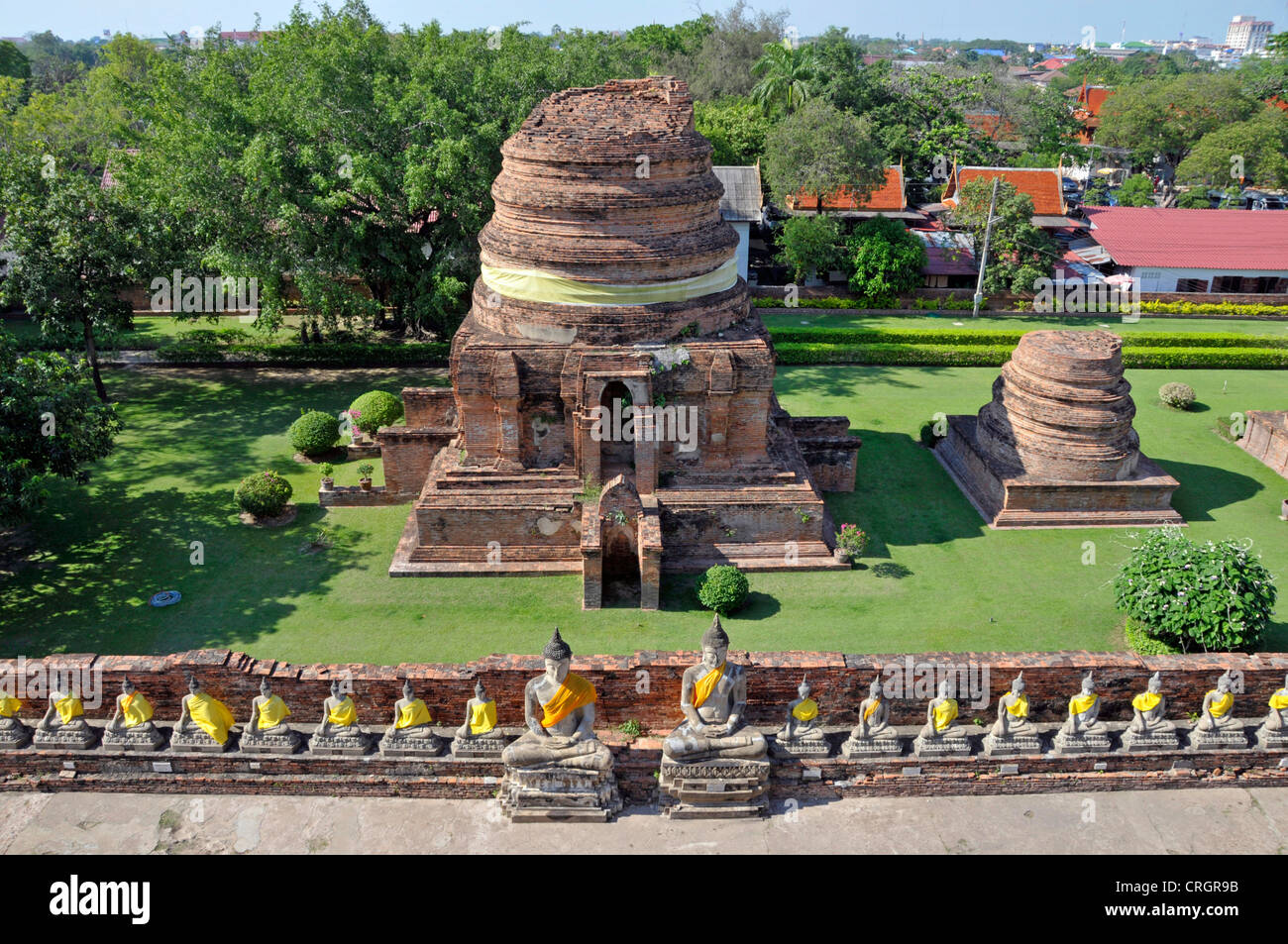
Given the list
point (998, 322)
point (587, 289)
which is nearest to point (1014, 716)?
point (587, 289)

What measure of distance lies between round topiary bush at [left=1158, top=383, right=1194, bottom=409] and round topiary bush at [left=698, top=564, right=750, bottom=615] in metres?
17.6

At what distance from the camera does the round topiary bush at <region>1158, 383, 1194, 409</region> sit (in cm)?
2866

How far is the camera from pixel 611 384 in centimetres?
1986

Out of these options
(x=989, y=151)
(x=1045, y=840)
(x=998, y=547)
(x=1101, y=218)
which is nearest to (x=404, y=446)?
(x=998, y=547)

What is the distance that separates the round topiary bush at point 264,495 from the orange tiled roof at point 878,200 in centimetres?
2735

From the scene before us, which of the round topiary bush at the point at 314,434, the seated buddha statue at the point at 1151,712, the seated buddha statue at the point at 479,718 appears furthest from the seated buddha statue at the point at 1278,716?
the round topiary bush at the point at 314,434

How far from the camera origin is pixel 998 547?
2117 cm

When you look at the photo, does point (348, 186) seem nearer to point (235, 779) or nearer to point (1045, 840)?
point (235, 779)

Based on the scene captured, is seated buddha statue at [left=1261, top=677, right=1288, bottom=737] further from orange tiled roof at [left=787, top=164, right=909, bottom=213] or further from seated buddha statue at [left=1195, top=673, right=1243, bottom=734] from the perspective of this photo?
orange tiled roof at [left=787, top=164, right=909, bottom=213]

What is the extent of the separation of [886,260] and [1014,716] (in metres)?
26.6

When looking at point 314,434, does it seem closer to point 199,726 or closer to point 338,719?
point 199,726

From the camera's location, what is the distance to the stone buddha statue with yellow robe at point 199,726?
13.6 metres

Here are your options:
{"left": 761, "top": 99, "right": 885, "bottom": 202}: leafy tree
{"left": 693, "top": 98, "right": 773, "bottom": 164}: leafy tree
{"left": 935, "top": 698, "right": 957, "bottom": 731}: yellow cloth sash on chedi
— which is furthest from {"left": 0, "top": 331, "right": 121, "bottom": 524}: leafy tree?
{"left": 693, "top": 98, "right": 773, "bottom": 164}: leafy tree

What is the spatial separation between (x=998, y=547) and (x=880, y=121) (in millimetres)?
36893
